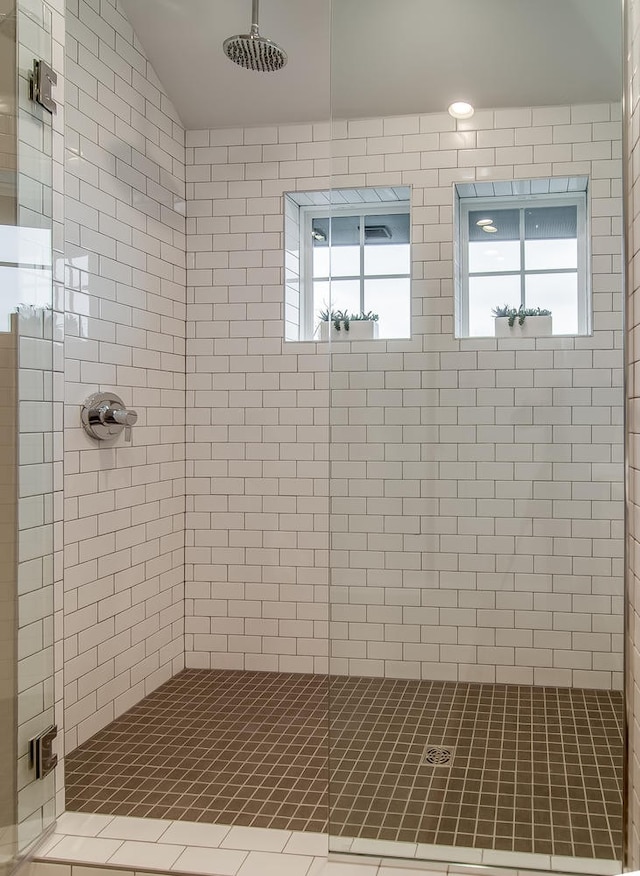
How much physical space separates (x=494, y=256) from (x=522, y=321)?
0.65 feet

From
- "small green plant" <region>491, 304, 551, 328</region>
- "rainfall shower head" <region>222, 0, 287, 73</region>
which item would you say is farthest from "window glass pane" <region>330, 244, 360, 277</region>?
"rainfall shower head" <region>222, 0, 287, 73</region>

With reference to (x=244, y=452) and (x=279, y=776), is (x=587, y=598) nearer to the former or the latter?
(x=279, y=776)

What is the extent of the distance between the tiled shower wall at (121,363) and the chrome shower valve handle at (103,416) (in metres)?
0.04

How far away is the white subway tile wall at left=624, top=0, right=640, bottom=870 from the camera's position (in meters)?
1.88

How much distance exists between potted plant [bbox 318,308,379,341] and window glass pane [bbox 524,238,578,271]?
0.45 meters

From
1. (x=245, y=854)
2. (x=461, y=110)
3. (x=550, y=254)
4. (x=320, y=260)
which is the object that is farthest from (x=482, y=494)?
(x=320, y=260)

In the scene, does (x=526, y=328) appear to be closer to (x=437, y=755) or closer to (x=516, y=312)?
(x=516, y=312)

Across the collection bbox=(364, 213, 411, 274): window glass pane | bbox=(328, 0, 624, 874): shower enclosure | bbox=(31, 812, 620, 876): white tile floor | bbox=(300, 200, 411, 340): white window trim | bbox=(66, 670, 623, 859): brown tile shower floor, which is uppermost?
bbox=(300, 200, 411, 340): white window trim

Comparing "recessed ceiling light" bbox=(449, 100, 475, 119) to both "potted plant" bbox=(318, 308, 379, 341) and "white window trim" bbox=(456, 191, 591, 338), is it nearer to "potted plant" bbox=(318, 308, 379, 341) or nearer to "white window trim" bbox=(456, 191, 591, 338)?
"white window trim" bbox=(456, 191, 591, 338)

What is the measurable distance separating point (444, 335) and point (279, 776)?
1.58 metres

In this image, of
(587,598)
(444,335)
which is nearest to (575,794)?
(587,598)

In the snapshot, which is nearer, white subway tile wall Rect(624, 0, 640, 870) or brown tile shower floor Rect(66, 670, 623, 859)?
white subway tile wall Rect(624, 0, 640, 870)

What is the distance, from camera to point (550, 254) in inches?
81.9

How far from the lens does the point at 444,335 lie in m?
2.15
